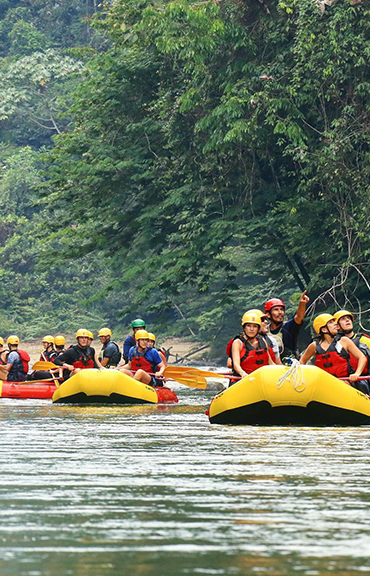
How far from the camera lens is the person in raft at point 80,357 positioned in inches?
775

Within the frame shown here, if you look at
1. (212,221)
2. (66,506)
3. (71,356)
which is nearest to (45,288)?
(212,221)

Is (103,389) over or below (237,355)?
below

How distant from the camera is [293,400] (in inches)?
512

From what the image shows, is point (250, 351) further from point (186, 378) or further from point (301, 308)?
point (186, 378)

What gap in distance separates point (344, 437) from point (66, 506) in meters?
5.40

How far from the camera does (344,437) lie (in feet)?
39.7

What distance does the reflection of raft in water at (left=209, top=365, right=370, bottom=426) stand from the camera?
42.2ft

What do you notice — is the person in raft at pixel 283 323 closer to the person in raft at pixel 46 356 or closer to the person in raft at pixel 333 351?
the person in raft at pixel 333 351

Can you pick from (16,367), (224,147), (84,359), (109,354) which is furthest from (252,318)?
(224,147)

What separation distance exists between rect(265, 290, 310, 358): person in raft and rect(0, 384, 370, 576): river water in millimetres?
1851

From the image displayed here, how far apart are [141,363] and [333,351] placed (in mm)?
5555

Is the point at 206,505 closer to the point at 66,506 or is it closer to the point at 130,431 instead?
the point at 66,506

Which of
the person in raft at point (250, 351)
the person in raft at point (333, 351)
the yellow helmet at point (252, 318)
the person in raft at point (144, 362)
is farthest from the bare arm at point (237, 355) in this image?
the person in raft at point (144, 362)

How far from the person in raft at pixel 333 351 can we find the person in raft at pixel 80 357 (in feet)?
19.6
